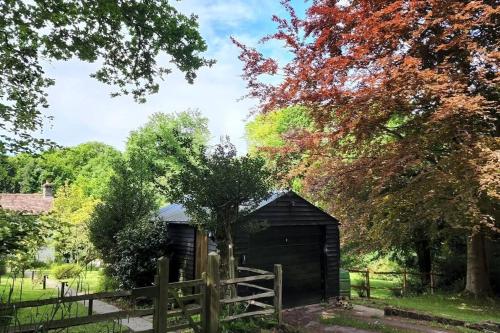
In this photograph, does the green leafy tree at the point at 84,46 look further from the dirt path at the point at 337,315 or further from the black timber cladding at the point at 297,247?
the dirt path at the point at 337,315

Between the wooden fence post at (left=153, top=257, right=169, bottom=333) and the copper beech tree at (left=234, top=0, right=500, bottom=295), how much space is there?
19.8ft

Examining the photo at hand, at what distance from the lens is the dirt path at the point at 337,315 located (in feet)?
27.8

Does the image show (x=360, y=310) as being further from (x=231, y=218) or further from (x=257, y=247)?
(x=231, y=218)

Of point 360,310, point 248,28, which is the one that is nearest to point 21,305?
point 360,310

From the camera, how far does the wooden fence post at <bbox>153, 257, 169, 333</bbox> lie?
19.5 feet

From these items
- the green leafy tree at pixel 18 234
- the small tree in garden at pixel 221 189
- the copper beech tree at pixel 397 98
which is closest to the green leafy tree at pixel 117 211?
the small tree in garden at pixel 221 189

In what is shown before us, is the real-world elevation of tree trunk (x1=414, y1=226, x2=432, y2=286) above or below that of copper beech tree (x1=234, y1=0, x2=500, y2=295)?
below

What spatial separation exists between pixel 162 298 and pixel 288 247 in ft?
22.6

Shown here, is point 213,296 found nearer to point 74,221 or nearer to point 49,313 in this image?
point 49,313

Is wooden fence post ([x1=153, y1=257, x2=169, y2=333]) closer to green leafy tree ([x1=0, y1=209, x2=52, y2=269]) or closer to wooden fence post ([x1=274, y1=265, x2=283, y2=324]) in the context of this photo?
green leafy tree ([x1=0, y1=209, x2=52, y2=269])

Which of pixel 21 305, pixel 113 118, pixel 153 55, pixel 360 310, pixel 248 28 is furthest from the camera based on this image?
pixel 113 118

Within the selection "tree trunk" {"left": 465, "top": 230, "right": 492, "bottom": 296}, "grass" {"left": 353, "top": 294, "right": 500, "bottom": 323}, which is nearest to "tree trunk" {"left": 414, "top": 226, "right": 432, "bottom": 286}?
"grass" {"left": 353, "top": 294, "right": 500, "bottom": 323}

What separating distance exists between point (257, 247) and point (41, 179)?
157ft

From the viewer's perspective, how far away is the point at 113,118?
6119 cm
